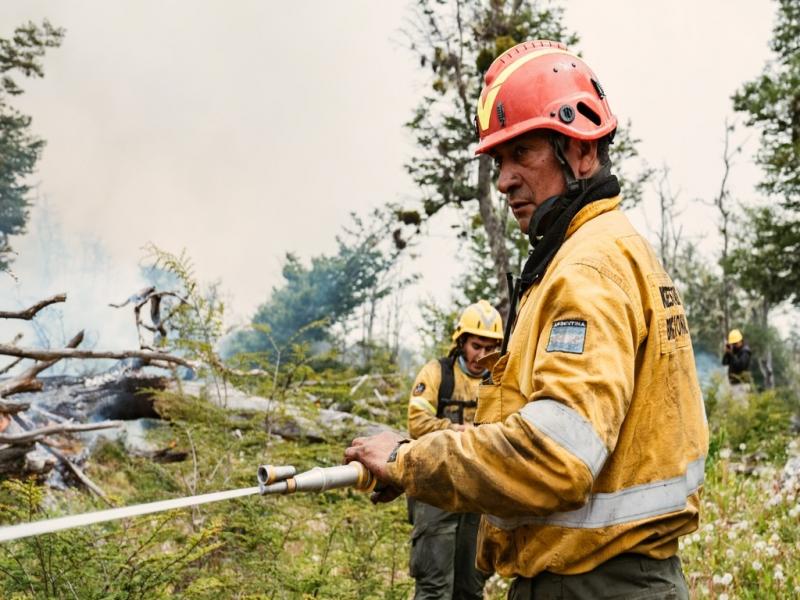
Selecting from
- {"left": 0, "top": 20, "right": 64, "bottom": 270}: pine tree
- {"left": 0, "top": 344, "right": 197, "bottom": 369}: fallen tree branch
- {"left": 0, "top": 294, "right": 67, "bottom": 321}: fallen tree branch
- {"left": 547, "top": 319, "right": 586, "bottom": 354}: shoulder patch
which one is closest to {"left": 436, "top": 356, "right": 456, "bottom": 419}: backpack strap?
{"left": 0, "top": 344, "right": 197, "bottom": 369}: fallen tree branch

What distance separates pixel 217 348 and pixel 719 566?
4.25 metres

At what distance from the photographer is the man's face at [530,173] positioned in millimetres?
2119

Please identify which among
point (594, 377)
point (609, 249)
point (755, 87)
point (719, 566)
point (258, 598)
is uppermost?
point (755, 87)

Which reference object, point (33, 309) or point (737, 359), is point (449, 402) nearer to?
point (33, 309)

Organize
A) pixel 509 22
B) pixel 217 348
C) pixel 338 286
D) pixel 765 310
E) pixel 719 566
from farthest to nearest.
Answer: pixel 765 310
pixel 338 286
pixel 509 22
pixel 217 348
pixel 719 566

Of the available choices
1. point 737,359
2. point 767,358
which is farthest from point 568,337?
point 767,358

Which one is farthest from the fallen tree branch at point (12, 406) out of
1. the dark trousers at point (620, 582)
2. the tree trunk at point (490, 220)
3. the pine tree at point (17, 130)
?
the tree trunk at point (490, 220)

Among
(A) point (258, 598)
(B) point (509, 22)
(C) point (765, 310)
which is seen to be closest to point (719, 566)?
(A) point (258, 598)

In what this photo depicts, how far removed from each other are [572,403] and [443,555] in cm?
405

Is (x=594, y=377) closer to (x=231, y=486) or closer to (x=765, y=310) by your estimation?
(x=231, y=486)

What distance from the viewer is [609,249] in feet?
6.00

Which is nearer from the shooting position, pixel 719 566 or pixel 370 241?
pixel 719 566

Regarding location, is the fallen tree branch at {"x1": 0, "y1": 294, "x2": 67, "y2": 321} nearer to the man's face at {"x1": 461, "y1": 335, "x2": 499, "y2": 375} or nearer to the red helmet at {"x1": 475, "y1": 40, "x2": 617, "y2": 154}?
the man's face at {"x1": 461, "y1": 335, "x2": 499, "y2": 375}

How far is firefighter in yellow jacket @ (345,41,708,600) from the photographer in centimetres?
162
